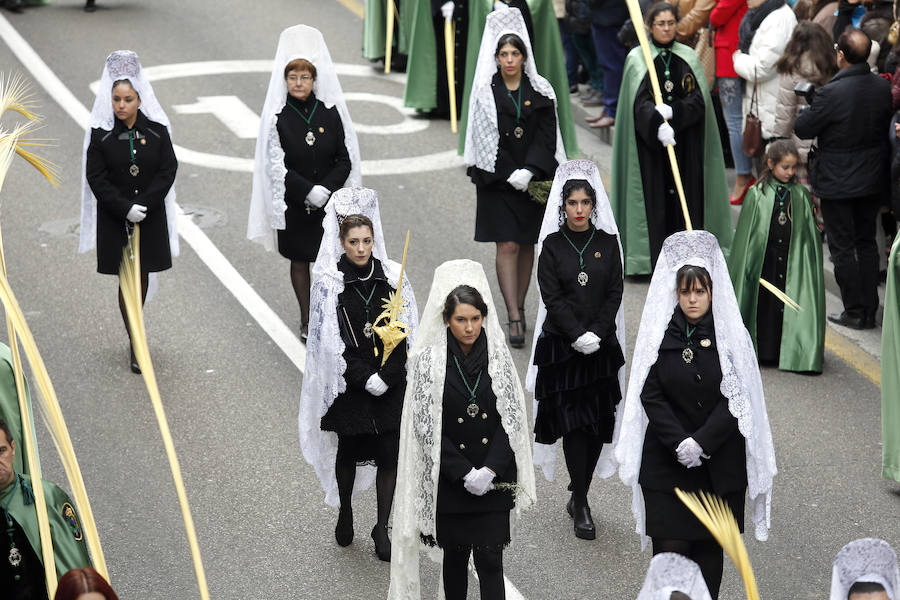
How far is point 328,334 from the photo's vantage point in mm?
7602

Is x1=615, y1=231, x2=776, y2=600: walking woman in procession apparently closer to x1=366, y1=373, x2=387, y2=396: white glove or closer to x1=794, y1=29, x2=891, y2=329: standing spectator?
x1=366, y1=373, x2=387, y2=396: white glove

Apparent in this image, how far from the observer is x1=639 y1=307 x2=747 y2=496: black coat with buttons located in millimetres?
6773

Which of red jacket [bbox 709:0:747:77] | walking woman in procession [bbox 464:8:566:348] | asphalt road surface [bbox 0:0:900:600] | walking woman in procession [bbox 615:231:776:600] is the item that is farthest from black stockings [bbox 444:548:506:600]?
red jacket [bbox 709:0:747:77]

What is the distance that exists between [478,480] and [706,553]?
1195 mm

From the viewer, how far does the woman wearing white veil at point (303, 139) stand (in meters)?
10.1

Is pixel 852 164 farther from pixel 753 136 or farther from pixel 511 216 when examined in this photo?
pixel 511 216

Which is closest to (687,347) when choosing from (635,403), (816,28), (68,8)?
(635,403)

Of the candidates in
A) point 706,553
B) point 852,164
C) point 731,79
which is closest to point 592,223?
point 706,553

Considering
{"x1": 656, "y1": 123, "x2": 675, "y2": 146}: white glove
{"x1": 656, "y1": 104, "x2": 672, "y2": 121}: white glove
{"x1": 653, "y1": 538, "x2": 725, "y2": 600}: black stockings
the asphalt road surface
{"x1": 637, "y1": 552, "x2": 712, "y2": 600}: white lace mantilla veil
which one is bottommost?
the asphalt road surface

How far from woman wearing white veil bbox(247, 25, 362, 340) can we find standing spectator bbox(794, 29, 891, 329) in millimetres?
3275

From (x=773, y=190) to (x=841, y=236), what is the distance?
2.73 feet

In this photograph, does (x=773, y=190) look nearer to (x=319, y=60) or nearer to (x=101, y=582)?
(x=319, y=60)

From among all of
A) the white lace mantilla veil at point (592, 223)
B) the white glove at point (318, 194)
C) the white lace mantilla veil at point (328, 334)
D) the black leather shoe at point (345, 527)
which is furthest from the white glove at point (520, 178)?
the black leather shoe at point (345, 527)

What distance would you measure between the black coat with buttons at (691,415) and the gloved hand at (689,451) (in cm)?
3
